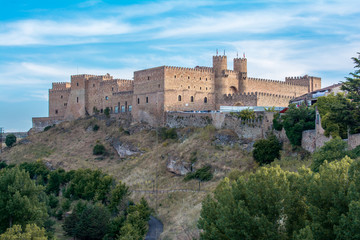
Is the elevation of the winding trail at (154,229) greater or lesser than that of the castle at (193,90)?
lesser

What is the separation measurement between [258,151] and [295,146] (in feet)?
9.68

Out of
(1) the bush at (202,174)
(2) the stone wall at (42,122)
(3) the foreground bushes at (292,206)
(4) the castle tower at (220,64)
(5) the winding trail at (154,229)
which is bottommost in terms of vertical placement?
(5) the winding trail at (154,229)

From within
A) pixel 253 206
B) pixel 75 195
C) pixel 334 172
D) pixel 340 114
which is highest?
pixel 340 114

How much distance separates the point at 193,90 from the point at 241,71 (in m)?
6.50

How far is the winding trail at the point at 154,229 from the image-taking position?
34041mm

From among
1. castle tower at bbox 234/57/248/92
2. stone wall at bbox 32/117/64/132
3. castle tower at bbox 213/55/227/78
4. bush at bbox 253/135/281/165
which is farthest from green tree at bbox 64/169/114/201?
stone wall at bbox 32/117/64/132

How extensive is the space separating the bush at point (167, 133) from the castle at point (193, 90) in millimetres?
1433

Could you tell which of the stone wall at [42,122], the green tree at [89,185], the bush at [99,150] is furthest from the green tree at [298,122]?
the stone wall at [42,122]

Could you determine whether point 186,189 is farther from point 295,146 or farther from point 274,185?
point 274,185

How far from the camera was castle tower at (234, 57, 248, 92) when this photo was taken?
178 feet

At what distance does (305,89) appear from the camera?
60.9 m

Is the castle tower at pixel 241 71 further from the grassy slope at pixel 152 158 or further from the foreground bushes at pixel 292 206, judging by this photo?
the foreground bushes at pixel 292 206

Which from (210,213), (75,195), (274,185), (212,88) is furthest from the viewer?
(212,88)

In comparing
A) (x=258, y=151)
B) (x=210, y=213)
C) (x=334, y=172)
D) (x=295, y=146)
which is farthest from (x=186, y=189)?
(x=334, y=172)
